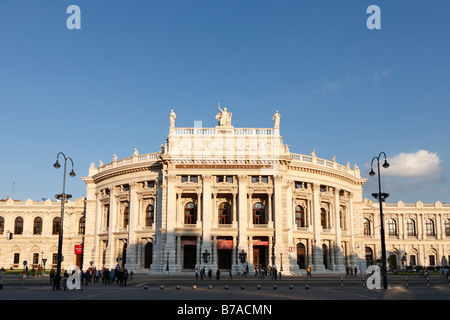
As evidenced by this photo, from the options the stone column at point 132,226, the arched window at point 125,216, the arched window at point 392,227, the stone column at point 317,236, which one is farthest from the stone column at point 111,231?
the arched window at point 392,227

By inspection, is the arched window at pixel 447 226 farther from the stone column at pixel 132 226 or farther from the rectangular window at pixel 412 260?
the stone column at pixel 132 226

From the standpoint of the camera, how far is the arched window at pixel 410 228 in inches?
3585

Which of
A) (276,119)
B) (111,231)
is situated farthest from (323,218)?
(111,231)

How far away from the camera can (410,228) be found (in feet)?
300

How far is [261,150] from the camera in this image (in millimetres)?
59938

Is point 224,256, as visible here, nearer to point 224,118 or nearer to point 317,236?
point 317,236

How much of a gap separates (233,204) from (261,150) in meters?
7.95

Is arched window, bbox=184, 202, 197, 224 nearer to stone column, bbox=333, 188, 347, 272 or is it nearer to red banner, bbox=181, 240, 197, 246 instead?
red banner, bbox=181, 240, 197, 246

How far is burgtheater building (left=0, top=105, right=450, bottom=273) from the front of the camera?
5834 cm

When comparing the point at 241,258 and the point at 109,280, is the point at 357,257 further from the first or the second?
the point at 109,280

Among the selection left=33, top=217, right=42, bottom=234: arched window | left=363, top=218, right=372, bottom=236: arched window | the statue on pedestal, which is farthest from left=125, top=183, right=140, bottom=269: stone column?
left=363, top=218, right=372, bottom=236: arched window

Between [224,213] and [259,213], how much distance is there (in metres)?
4.73

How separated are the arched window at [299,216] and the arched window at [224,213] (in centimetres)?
1000
